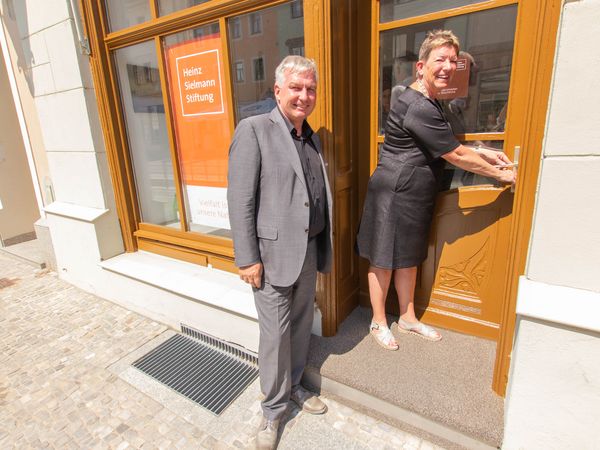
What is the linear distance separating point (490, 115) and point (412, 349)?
5.52ft

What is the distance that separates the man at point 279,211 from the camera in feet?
6.05

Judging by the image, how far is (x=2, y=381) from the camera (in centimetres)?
281

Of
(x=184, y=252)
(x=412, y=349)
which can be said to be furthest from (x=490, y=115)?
(x=184, y=252)

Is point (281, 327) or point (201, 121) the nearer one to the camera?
point (281, 327)

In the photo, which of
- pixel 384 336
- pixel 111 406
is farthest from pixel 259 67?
pixel 111 406

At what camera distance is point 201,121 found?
325 centimetres

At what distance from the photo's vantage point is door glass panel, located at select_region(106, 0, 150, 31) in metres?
3.29

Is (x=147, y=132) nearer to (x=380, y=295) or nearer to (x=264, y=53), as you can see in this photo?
(x=264, y=53)

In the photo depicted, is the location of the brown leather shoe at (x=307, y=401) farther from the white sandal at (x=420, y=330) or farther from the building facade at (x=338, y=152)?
the white sandal at (x=420, y=330)

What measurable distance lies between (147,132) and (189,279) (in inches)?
66.0

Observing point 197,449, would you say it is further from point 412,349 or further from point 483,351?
point 483,351

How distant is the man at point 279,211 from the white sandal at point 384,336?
813 mm

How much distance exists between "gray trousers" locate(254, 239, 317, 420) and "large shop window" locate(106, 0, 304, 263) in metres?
1.35

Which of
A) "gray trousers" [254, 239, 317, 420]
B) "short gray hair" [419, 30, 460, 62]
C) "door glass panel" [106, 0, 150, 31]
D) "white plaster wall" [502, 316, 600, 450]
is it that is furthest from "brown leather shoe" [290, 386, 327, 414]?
"door glass panel" [106, 0, 150, 31]
